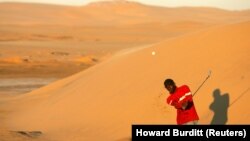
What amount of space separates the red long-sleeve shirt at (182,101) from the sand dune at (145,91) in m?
3.42

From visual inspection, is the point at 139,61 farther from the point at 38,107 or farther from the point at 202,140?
the point at 202,140

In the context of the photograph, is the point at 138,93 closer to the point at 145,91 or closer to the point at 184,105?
the point at 145,91

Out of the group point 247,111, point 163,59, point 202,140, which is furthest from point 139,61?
point 202,140

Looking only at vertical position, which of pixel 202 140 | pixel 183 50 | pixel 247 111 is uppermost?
pixel 183 50

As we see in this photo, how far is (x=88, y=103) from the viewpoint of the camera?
1458 centimetres

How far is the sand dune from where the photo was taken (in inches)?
468

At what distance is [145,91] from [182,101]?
5.87 metres

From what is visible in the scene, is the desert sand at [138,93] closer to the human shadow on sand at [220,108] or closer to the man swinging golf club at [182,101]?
the human shadow on sand at [220,108]

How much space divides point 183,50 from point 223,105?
363 cm
